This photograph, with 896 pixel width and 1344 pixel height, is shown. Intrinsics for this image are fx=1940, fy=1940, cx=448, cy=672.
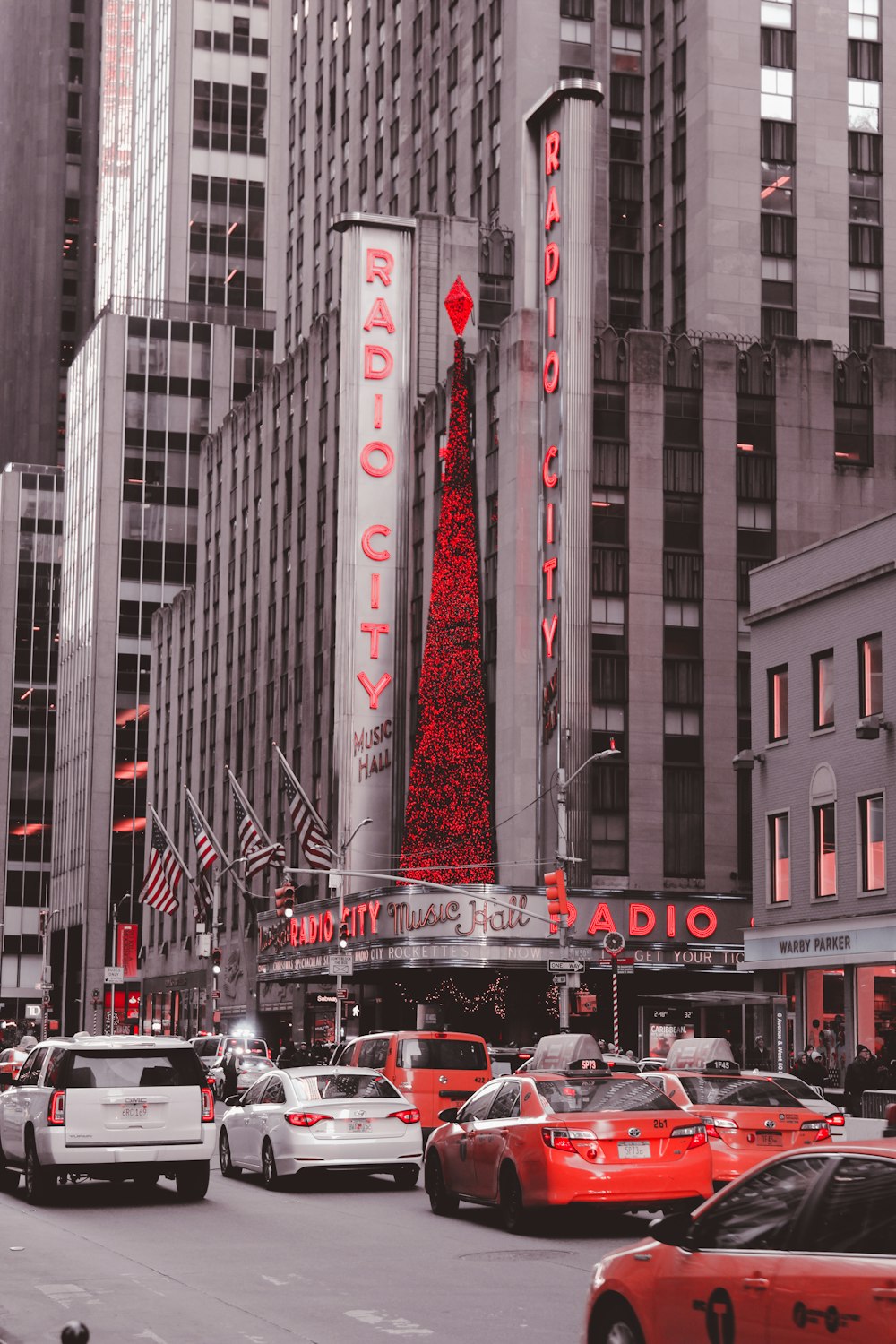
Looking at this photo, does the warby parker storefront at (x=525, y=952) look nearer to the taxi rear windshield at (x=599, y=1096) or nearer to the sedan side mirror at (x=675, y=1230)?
the taxi rear windshield at (x=599, y=1096)

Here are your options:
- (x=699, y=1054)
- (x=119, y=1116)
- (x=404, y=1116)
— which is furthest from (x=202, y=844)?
(x=119, y=1116)

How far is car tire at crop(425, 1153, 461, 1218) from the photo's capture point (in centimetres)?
1967

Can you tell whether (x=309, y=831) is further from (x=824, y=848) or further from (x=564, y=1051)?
(x=564, y=1051)

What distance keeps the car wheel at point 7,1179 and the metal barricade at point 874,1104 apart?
37.4ft

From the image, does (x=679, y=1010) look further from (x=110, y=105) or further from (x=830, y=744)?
(x=110, y=105)

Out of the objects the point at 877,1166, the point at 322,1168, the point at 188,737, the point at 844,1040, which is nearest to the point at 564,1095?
the point at 322,1168

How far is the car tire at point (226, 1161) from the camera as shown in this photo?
81.7 ft

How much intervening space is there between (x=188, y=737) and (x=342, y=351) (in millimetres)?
36355

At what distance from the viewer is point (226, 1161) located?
2520 centimetres

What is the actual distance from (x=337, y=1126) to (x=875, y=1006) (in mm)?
20060

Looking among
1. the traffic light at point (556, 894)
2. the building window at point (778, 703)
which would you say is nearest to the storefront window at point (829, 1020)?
the building window at point (778, 703)

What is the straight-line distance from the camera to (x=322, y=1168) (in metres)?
22.3

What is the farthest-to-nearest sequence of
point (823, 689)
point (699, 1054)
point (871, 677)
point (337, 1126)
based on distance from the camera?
point (823, 689)
point (871, 677)
point (699, 1054)
point (337, 1126)

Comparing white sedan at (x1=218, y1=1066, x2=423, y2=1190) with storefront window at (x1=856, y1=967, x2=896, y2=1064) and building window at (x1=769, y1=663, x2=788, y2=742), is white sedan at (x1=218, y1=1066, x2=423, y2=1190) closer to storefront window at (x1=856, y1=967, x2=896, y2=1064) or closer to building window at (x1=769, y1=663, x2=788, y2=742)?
storefront window at (x1=856, y1=967, x2=896, y2=1064)
